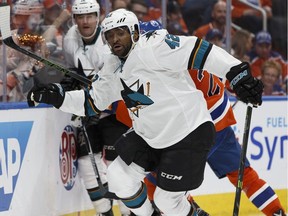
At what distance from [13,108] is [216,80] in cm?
101

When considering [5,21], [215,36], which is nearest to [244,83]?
[5,21]

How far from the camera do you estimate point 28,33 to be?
467 centimetres

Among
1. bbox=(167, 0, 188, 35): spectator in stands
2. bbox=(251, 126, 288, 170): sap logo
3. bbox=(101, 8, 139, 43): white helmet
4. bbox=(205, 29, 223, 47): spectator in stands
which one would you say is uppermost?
bbox=(101, 8, 139, 43): white helmet

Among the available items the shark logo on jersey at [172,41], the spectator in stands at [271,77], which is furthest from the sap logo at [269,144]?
the shark logo on jersey at [172,41]

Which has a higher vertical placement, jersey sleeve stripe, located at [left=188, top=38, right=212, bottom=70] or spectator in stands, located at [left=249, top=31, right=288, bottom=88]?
jersey sleeve stripe, located at [left=188, top=38, right=212, bottom=70]

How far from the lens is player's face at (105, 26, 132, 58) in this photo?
383 centimetres

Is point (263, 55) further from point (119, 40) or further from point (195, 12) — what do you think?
point (119, 40)

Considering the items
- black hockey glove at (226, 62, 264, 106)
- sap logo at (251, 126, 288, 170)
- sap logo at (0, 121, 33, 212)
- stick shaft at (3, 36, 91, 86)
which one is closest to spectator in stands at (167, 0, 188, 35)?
sap logo at (251, 126, 288, 170)

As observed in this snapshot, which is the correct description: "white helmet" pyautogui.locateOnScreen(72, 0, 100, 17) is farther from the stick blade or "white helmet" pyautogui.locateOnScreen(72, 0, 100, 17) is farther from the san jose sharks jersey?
the san jose sharks jersey

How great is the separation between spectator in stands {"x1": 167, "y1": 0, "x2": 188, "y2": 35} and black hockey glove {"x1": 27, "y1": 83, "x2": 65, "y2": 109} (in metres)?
1.61

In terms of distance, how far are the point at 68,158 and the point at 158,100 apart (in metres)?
1.03

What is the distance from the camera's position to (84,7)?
183 inches

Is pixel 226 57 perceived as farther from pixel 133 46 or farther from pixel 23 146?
pixel 23 146

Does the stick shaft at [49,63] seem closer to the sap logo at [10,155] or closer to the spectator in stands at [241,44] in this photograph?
the sap logo at [10,155]
